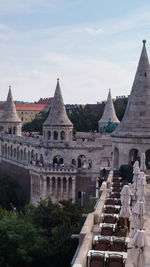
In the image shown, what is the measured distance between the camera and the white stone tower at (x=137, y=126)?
27.7 m

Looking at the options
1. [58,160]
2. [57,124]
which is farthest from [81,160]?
[57,124]

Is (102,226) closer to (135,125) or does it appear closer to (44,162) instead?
(135,125)

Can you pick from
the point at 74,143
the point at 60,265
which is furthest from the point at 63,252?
the point at 74,143

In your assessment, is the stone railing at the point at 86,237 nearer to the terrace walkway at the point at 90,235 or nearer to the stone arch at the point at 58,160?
the terrace walkway at the point at 90,235

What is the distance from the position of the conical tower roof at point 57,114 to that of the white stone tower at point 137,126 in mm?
15147

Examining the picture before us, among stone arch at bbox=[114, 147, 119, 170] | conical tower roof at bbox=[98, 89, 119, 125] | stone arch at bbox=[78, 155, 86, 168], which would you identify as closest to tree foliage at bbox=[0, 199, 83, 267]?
stone arch at bbox=[114, 147, 119, 170]

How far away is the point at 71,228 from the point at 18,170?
98.8ft

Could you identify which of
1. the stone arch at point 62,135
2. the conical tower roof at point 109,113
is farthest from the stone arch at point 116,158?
the conical tower roof at point 109,113

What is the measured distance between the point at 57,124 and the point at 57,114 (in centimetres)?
91

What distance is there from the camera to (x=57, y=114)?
4366cm

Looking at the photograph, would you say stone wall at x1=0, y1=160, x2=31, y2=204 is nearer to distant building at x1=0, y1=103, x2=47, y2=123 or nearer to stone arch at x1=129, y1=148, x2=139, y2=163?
stone arch at x1=129, y1=148, x2=139, y2=163

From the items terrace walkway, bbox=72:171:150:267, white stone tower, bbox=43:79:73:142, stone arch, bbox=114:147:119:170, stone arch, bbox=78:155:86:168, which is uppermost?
white stone tower, bbox=43:79:73:142

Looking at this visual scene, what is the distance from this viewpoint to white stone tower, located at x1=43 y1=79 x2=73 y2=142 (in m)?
43.3

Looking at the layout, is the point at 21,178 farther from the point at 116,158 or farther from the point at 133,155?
the point at 133,155
